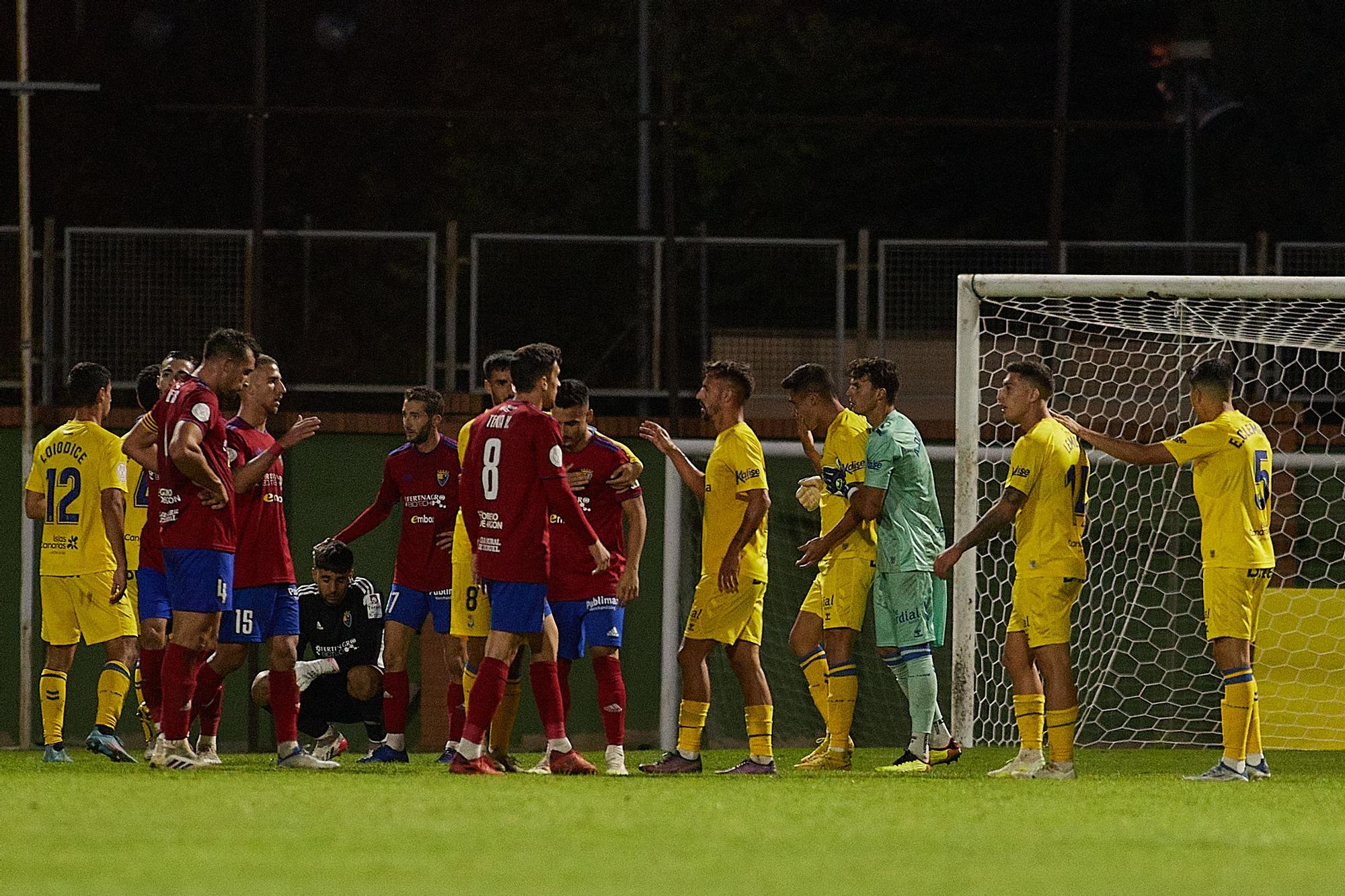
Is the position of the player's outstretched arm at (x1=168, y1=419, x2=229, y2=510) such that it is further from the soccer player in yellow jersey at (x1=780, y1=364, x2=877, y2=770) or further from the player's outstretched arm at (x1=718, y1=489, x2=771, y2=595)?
the soccer player in yellow jersey at (x1=780, y1=364, x2=877, y2=770)

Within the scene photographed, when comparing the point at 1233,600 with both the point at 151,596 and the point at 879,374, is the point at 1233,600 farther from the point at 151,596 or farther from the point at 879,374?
the point at 151,596

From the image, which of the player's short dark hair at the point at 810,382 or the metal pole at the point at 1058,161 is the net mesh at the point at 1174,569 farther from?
the player's short dark hair at the point at 810,382

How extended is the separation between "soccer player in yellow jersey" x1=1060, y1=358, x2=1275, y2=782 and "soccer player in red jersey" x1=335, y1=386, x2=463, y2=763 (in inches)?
137

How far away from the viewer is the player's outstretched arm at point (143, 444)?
365 inches

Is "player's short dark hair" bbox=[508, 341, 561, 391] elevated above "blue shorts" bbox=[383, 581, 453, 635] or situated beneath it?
elevated above

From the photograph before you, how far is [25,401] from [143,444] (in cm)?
324

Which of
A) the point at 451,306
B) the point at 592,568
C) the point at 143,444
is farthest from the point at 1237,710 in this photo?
the point at 451,306

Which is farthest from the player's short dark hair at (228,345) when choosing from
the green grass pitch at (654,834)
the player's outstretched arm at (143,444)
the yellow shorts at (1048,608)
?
the yellow shorts at (1048,608)

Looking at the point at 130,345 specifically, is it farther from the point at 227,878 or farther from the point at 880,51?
the point at 880,51

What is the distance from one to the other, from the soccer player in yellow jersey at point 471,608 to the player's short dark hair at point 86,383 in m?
1.95

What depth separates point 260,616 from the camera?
9.34m

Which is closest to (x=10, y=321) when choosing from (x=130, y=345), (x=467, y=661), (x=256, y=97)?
(x=130, y=345)

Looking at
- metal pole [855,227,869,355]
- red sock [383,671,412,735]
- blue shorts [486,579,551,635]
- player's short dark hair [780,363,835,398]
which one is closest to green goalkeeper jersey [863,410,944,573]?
player's short dark hair [780,363,835,398]

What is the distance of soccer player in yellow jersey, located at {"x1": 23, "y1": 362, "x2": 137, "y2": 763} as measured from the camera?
1038 cm
